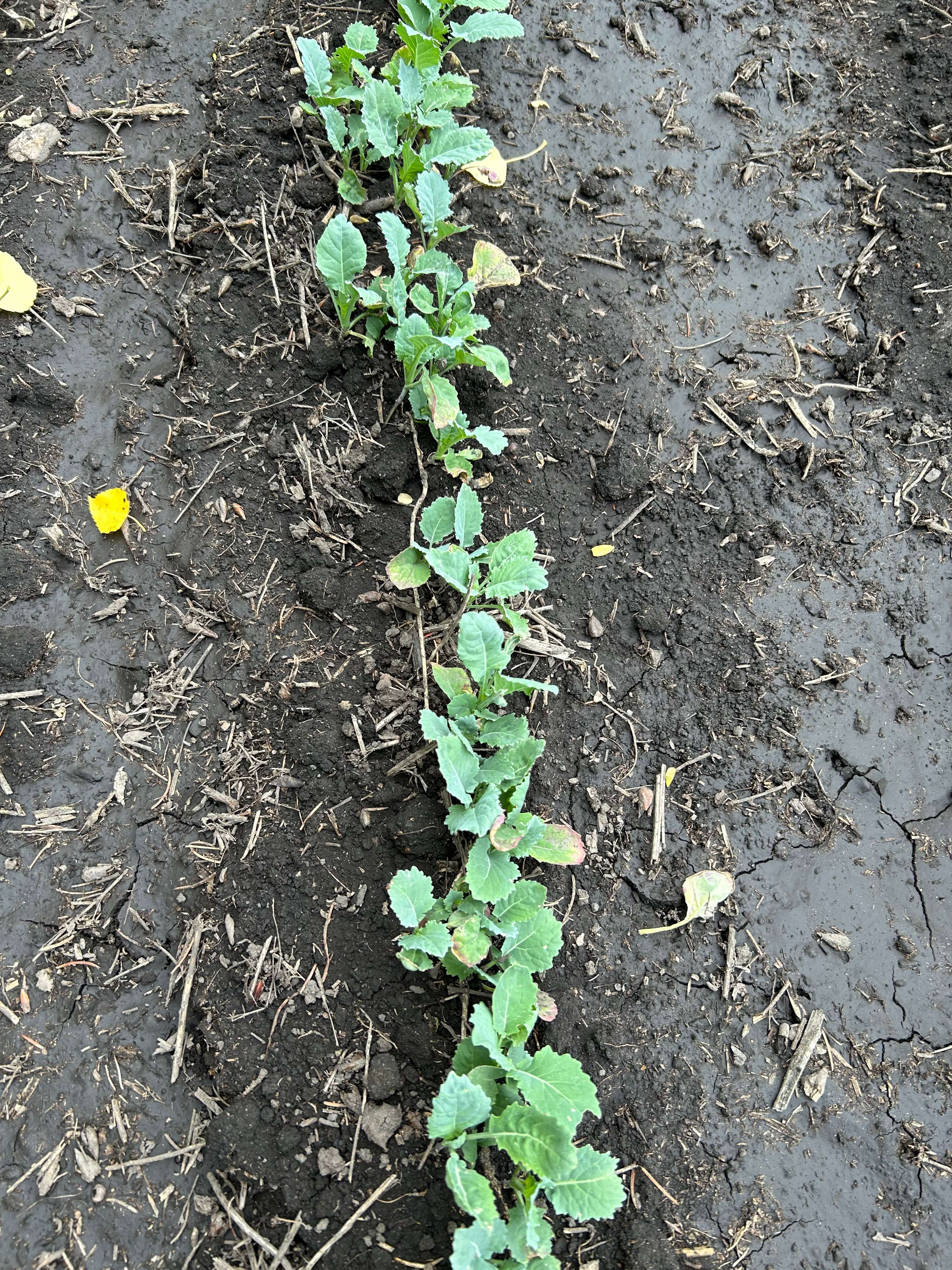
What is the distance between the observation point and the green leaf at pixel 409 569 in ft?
7.88

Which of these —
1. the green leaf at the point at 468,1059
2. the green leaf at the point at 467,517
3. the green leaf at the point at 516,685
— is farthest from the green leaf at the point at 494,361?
the green leaf at the point at 468,1059

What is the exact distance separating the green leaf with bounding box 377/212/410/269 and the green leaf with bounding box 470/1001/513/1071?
2036 millimetres

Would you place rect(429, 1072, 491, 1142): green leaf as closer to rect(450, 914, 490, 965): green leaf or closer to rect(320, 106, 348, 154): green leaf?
rect(450, 914, 490, 965): green leaf

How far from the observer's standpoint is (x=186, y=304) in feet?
8.85

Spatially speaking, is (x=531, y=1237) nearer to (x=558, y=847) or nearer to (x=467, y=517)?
(x=558, y=847)

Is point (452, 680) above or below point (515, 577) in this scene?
below

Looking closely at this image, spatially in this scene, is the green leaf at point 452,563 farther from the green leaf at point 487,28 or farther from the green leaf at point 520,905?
the green leaf at point 487,28

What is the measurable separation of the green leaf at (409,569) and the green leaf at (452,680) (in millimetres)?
259

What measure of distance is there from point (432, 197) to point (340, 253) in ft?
1.15

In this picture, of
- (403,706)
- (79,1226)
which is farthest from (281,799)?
(79,1226)

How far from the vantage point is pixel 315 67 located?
2691 millimetres

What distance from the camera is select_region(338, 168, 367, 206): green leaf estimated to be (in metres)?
2.81

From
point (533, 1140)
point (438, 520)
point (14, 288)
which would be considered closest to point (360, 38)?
point (14, 288)

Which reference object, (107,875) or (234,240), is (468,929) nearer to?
(107,875)
